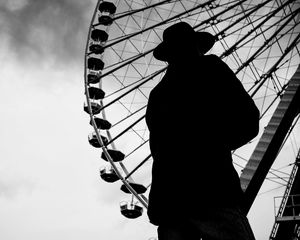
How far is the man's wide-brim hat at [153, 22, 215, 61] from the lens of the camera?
2232 mm

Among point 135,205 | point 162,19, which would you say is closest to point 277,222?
point 135,205

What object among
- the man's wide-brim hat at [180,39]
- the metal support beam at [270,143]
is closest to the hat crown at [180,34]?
the man's wide-brim hat at [180,39]

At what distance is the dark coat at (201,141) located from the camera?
190cm

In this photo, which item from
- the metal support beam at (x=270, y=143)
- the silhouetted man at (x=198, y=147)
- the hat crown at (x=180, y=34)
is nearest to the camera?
the silhouetted man at (x=198, y=147)

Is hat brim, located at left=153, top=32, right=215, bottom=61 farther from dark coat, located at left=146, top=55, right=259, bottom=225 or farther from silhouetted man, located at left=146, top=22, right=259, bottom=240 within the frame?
dark coat, located at left=146, top=55, right=259, bottom=225

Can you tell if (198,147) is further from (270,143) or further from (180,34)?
(270,143)

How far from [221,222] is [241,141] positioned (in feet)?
1.35

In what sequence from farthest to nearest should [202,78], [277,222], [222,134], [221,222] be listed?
[277,222]
[202,78]
[222,134]
[221,222]

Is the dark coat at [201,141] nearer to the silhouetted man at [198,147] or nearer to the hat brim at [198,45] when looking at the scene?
the silhouetted man at [198,147]

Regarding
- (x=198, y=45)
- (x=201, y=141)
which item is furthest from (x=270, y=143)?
(x=201, y=141)

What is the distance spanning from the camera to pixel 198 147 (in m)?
1.97

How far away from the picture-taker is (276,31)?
11.9m

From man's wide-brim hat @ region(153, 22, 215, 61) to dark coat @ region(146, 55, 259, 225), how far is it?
4.3 inches

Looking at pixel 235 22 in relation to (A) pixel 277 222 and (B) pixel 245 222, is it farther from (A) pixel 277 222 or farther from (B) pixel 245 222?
(B) pixel 245 222
